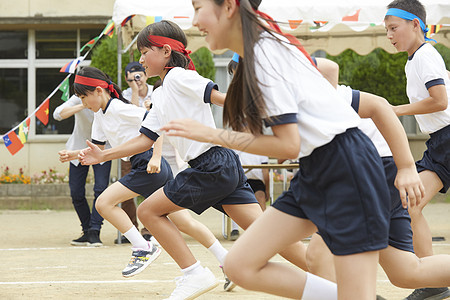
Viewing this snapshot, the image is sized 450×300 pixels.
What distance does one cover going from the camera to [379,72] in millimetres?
14758

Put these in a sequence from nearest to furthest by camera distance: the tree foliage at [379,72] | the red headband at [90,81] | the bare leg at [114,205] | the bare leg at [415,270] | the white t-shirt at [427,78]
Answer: the bare leg at [415,270] → the white t-shirt at [427,78] → the bare leg at [114,205] → the red headband at [90,81] → the tree foliage at [379,72]

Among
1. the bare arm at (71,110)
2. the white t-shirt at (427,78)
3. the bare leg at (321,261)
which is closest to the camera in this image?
the bare leg at (321,261)

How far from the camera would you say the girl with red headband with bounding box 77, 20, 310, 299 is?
4.30 metres

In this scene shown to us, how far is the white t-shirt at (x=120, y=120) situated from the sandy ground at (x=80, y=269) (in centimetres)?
111

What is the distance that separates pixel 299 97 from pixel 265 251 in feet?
1.94

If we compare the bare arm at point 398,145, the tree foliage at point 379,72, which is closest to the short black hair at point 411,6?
the bare arm at point 398,145

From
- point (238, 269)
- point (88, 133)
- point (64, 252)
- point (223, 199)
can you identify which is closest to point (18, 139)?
point (88, 133)

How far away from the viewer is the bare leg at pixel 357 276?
8.55 ft

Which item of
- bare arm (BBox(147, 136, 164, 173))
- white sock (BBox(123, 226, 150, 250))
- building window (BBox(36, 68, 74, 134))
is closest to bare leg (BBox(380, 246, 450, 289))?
bare arm (BBox(147, 136, 164, 173))

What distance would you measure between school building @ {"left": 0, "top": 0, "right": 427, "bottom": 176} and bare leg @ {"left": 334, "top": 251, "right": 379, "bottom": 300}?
42.4 feet

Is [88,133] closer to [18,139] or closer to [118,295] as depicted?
[18,139]

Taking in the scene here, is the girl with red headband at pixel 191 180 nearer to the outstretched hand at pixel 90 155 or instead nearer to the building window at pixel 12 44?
the outstretched hand at pixel 90 155

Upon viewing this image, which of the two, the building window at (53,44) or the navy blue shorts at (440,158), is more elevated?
the building window at (53,44)

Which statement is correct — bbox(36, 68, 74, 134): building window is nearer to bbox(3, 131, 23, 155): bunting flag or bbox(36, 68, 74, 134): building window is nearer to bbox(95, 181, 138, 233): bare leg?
bbox(3, 131, 23, 155): bunting flag
